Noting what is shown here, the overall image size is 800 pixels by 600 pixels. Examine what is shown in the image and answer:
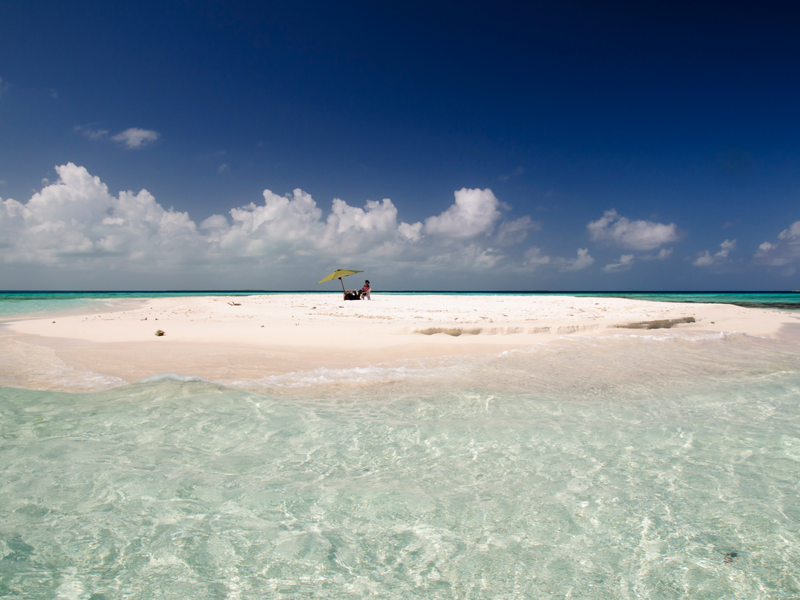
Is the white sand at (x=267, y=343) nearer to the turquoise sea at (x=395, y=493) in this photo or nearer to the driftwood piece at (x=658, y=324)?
the driftwood piece at (x=658, y=324)

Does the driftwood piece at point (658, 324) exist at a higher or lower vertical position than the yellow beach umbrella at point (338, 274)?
lower

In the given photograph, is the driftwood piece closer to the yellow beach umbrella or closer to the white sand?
the white sand

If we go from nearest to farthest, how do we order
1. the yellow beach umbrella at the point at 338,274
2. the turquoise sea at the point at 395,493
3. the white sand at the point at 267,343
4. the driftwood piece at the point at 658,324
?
the turquoise sea at the point at 395,493 < the white sand at the point at 267,343 < the driftwood piece at the point at 658,324 < the yellow beach umbrella at the point at 338,274

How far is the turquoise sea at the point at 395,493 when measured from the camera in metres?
2.10

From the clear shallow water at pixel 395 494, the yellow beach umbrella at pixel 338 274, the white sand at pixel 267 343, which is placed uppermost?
the yellow beach umbrella at pixel 338 274

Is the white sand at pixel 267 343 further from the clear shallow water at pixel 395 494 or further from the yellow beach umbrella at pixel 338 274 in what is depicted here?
the yellow beach umbrella at pixel 338 274

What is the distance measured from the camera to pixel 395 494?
2898 mm

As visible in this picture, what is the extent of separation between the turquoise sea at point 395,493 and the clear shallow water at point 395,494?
14mm

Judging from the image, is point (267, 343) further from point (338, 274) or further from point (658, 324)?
point (338, 274)

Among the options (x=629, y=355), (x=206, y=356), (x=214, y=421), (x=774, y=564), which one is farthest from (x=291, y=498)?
(x=629, y=355)

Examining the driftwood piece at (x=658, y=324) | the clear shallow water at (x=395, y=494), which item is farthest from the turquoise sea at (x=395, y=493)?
the driftwood piece at (x=658, y=324)

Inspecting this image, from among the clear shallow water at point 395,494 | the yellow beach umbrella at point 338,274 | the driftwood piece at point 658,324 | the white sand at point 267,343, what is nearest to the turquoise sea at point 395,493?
the clear shallow water at point 395,494

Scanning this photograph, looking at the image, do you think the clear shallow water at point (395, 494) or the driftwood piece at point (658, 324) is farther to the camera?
the driftwood piece at point (658, 324)

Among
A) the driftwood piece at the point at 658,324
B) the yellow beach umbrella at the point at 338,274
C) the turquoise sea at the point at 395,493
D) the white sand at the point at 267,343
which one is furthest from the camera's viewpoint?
the yellow beach umbrella at the point at 338,274
